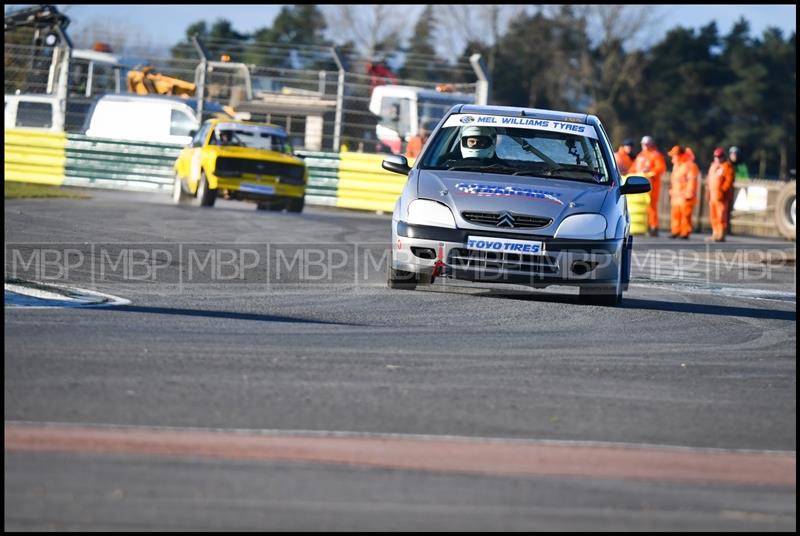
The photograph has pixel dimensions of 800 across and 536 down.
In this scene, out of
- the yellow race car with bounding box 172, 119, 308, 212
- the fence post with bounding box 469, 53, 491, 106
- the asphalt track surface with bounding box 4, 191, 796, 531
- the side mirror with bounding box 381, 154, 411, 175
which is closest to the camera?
the asphalt track surface with bounding box 4, 191, 796, 531

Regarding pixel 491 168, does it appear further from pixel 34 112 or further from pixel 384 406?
pixel 34 112

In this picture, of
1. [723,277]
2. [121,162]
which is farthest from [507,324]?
[121,162]

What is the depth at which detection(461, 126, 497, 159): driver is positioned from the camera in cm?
1167

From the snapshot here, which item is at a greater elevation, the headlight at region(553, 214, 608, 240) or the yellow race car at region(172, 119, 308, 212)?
the yellow race car at region(172, 119, 308, 212)

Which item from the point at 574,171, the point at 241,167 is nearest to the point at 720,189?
the point at 241,167

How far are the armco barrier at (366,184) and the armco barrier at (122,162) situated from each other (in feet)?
11.0

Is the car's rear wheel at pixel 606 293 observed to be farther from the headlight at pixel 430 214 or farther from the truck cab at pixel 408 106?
the truck cab at pixel 408 106

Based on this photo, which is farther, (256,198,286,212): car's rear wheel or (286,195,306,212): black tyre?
(286,195,306,212): black tyre

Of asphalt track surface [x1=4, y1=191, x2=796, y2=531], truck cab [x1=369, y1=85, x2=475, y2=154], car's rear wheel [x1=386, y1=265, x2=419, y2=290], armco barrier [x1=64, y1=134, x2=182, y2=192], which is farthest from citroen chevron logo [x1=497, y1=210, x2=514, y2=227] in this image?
truck cab [x1=369, y1=85, x2=475, y2=154]

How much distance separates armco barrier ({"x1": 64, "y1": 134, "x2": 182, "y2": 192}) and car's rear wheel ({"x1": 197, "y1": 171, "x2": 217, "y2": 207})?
152 inches

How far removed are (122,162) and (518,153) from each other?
1581 centimetres

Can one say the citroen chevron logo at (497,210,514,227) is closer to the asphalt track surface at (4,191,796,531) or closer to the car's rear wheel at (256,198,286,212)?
the asphalt track surface at (4,191,796,531)

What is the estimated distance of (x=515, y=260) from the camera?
10547mm

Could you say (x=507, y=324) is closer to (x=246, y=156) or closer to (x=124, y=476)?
(x=124, y=476)
